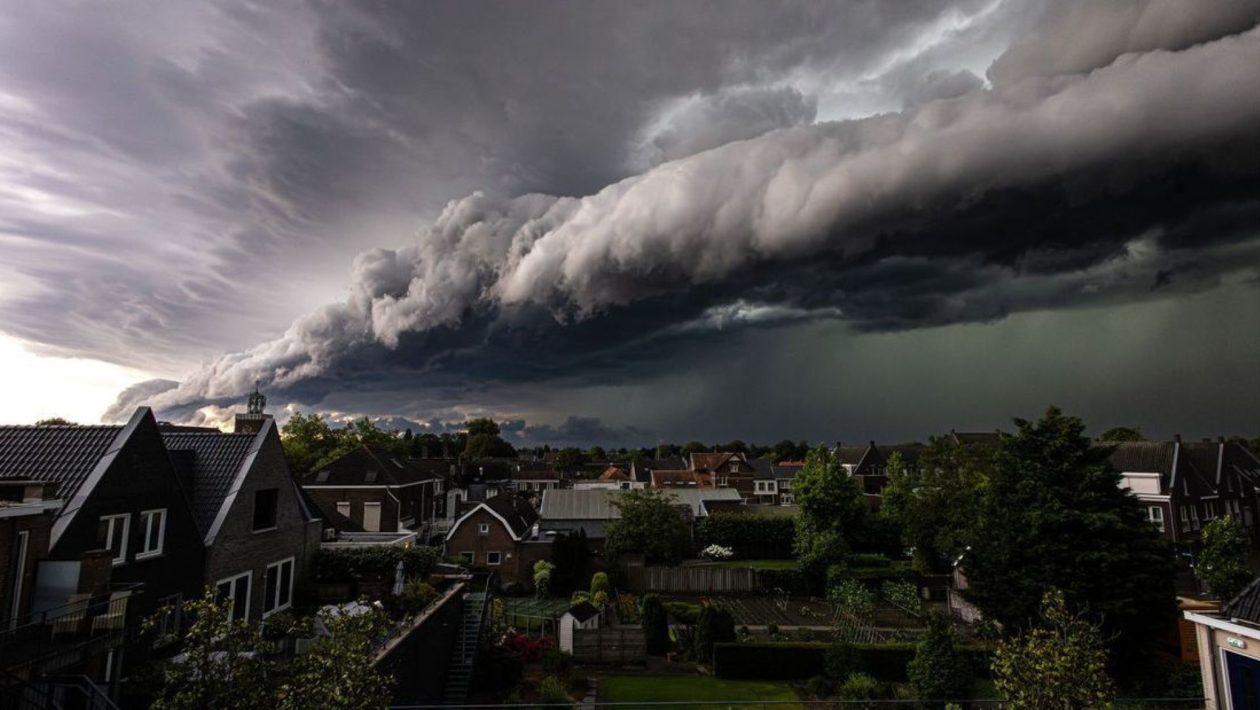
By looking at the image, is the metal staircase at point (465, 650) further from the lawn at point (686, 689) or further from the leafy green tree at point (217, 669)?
the leafy green tree at point (217, 669)

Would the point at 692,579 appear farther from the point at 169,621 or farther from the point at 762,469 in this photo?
the point at 762,469

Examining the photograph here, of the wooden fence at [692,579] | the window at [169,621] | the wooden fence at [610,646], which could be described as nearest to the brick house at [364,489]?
the wooden fence at [692,579]

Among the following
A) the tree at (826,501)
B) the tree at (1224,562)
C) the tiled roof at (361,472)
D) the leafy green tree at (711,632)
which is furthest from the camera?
the tiled roof at (361,472)

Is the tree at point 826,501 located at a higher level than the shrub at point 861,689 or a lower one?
higher

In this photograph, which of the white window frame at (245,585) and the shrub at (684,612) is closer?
the white window frame at (245,585)

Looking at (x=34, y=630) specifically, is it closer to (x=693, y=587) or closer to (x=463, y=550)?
(x=463, y=550)

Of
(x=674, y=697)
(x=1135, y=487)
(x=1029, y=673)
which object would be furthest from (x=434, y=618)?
(x=1135, y=487)

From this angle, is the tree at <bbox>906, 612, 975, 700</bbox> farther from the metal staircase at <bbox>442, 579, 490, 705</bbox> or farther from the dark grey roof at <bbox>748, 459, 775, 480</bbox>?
the dark grey roof at <bbox>748, 459, 775, 480</bbox>
